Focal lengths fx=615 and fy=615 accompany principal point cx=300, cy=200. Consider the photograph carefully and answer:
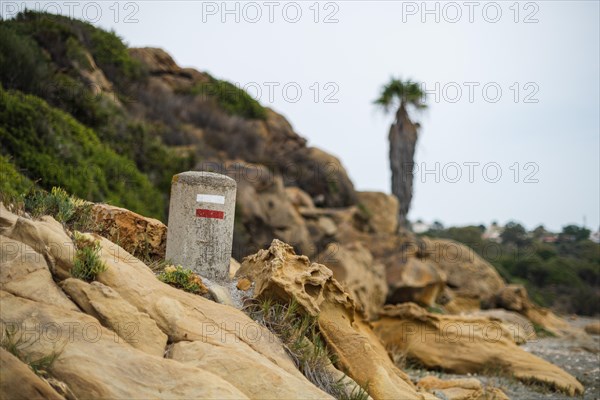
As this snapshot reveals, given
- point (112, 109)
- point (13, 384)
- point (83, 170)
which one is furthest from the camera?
point (112, 109)

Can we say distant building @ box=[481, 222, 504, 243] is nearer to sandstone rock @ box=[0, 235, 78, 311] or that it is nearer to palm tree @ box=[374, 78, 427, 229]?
palm tree @ box=[374, 78, 427, 229]

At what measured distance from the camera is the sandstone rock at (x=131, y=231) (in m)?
7.73

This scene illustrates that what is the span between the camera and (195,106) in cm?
2441

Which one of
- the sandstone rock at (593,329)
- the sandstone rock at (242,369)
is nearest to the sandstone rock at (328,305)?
the sandstone rock at (242,369)

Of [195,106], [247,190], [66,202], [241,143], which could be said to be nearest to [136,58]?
[195,106]

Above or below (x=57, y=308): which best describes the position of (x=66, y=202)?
above

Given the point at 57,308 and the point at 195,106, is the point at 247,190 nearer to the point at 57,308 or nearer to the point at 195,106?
the point at 195,106

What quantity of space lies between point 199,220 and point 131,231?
104 centimetres

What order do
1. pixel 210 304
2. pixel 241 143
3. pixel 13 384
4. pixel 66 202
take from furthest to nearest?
pixel 241 143
pixel 66 202
pixel 210 304
pixel 13 384

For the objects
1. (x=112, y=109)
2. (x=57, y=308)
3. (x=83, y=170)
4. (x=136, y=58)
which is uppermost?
(x=136, y=58)

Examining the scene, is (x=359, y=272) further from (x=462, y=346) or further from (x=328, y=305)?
(x=328, y=305)

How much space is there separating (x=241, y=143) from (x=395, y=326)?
1191cm

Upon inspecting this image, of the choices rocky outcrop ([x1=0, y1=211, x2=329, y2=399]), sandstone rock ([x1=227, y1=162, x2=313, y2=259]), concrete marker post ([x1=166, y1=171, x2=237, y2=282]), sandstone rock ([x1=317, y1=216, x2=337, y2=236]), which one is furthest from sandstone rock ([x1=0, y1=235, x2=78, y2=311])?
sandstone rock ([x1=317, y1=216, x2=337, y2=236])

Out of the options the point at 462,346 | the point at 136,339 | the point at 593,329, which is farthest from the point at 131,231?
the point at 593,329
